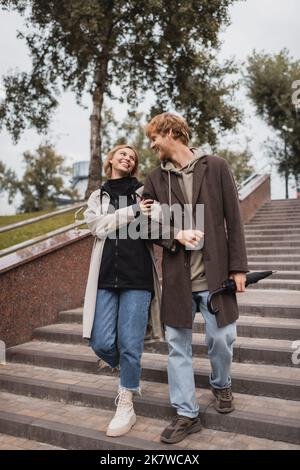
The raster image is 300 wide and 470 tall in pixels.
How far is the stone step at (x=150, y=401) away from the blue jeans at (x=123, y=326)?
0.49 meters

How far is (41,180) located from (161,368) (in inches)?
1550

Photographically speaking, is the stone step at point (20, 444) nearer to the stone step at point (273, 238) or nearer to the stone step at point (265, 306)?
the stone step at point (265, 306)

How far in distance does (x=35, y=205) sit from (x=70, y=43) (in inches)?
1198

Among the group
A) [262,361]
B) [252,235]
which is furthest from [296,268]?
[262,361]

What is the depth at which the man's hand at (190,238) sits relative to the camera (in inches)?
110

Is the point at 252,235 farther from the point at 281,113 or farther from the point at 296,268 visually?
the point at 281,113

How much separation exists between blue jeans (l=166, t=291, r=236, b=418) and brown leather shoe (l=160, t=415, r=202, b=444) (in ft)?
0.16

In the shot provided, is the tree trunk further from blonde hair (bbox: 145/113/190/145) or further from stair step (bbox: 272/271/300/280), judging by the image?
blonde hair (bbox: 145/113/190/145)

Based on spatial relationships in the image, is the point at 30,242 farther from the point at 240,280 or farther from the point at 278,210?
the point at 278,210

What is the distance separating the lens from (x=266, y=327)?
440 cm

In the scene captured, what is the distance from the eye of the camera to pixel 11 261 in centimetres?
505

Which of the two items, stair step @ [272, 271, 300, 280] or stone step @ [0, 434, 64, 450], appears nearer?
stone step @ [0, 434, 64, 450]

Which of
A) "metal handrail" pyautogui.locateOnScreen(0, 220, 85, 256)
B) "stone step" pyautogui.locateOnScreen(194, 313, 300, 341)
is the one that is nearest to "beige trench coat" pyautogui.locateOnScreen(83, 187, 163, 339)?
"stone step" pyautogui.locateOnScreen(194, 313, 300, 341)

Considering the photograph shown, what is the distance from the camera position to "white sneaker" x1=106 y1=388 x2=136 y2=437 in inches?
123
